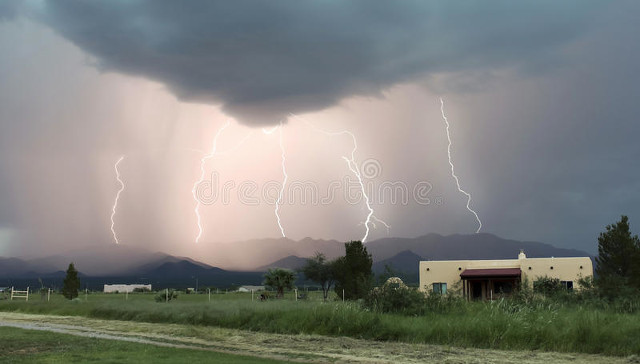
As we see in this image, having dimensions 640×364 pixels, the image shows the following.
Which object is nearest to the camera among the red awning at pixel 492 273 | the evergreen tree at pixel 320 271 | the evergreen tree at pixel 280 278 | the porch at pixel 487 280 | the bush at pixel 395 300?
the bush at pixel 395 300

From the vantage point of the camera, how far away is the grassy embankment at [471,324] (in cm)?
1809

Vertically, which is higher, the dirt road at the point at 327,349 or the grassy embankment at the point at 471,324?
the grassy embankment at the point at 471,324

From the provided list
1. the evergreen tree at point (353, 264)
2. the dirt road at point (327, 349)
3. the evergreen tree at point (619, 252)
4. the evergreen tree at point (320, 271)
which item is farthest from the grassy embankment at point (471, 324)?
the evergreen tree at point (320, 271)

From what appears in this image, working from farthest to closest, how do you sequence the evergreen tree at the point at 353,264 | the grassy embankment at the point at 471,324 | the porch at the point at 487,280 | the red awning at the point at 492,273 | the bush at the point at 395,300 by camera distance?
the evergreen tree at the point at 353,264, the porch at the point at 487,280, the red awning at the point at 492,273, the bush at the point at 395,300, the grassy embankment at the point at 471,324

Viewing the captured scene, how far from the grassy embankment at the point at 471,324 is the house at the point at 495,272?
27.5 metres

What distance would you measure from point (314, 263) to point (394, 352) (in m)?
62.2

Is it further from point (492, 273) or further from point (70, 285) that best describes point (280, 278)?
point (492, 273)

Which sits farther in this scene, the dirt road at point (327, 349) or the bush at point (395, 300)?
the bush at point (395, 300)

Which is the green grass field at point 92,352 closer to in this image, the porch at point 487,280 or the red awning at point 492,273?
the porch at point 487,280

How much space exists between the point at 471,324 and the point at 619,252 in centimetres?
4238

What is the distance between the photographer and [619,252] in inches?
2197

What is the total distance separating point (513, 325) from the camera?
63.8ft

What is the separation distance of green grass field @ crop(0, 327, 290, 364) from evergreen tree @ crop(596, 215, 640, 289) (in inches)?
1865

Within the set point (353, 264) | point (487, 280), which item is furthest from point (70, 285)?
point (487, 280)
